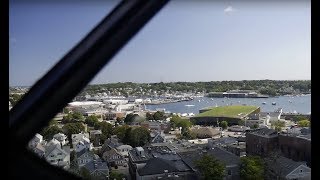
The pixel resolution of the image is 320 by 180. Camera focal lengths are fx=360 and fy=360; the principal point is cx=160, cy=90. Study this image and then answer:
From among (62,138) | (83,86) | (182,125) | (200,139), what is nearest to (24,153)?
(83,86)

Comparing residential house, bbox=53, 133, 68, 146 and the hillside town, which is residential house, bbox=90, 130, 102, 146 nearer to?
the hillside town

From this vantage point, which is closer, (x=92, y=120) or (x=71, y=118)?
(x=71, y=118)

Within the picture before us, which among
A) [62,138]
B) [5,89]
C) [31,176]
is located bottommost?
[62,138]

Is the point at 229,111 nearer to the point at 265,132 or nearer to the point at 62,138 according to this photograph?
the point at 265,132

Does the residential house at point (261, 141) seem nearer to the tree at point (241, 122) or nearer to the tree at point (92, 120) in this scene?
the tree at point (241, 122)

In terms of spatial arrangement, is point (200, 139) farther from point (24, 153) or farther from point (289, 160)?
point (24, 153)

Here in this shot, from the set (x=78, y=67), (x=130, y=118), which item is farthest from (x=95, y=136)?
(x=78, y=67)

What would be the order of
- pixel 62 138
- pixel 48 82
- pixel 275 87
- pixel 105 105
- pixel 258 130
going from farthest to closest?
pixel 275 87, pixel 258 130, pixel 105 105, pixel 62 138, pixel 48 82
